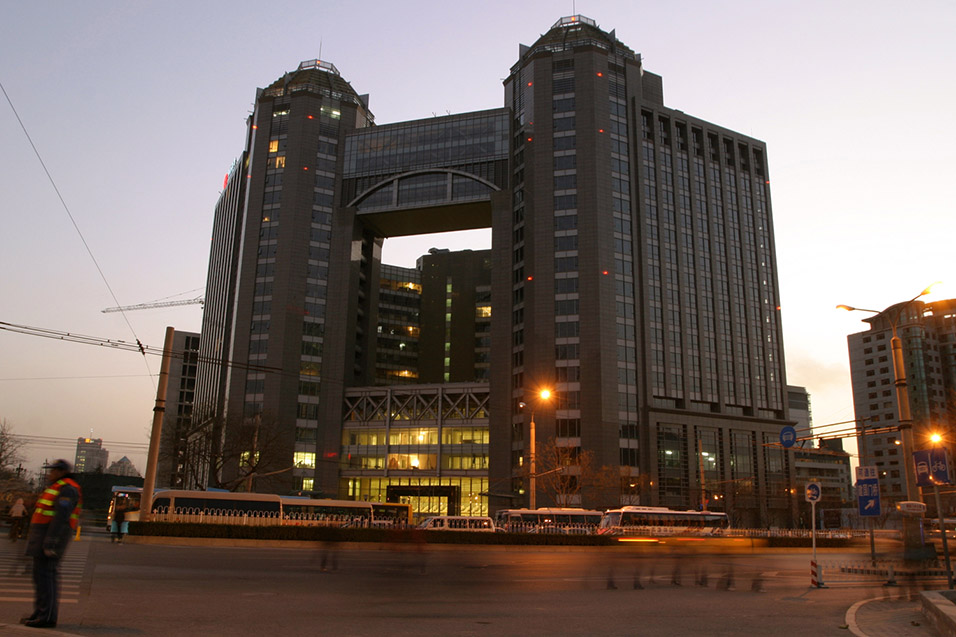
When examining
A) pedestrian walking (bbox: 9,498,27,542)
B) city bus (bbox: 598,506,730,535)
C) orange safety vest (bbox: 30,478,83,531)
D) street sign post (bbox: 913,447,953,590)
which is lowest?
city bus (bbox: 598,506,730,535)

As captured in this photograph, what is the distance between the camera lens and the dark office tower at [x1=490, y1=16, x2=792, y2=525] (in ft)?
324

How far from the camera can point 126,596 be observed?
530 inches

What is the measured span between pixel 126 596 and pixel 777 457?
109 meters

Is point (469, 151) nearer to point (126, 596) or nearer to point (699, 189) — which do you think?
point (699, 189)

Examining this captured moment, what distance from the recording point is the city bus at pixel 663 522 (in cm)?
6183

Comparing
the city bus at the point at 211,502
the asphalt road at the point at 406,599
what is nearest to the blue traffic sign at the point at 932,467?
the asphalt road at the point at 406,599

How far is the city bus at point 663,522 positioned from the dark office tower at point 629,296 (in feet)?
84.3

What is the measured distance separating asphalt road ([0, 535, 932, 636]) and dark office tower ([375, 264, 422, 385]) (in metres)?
124

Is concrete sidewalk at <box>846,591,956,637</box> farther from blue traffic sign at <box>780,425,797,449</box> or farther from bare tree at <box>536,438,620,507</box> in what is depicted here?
bare tree at <box>536,438,620,507</box>

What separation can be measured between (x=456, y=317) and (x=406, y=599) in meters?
140

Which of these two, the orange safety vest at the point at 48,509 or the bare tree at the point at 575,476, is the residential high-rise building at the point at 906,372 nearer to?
the bare tree at the point at 575,476

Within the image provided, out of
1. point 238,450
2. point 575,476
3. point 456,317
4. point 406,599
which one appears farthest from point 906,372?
point 406,599

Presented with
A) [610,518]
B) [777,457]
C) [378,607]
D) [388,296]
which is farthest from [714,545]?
[388,296]

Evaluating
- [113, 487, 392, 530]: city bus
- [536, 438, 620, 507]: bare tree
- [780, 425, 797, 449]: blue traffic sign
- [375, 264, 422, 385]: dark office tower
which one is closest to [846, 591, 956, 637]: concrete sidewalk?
[780, 425, 797, 449]: blue traffic sign
